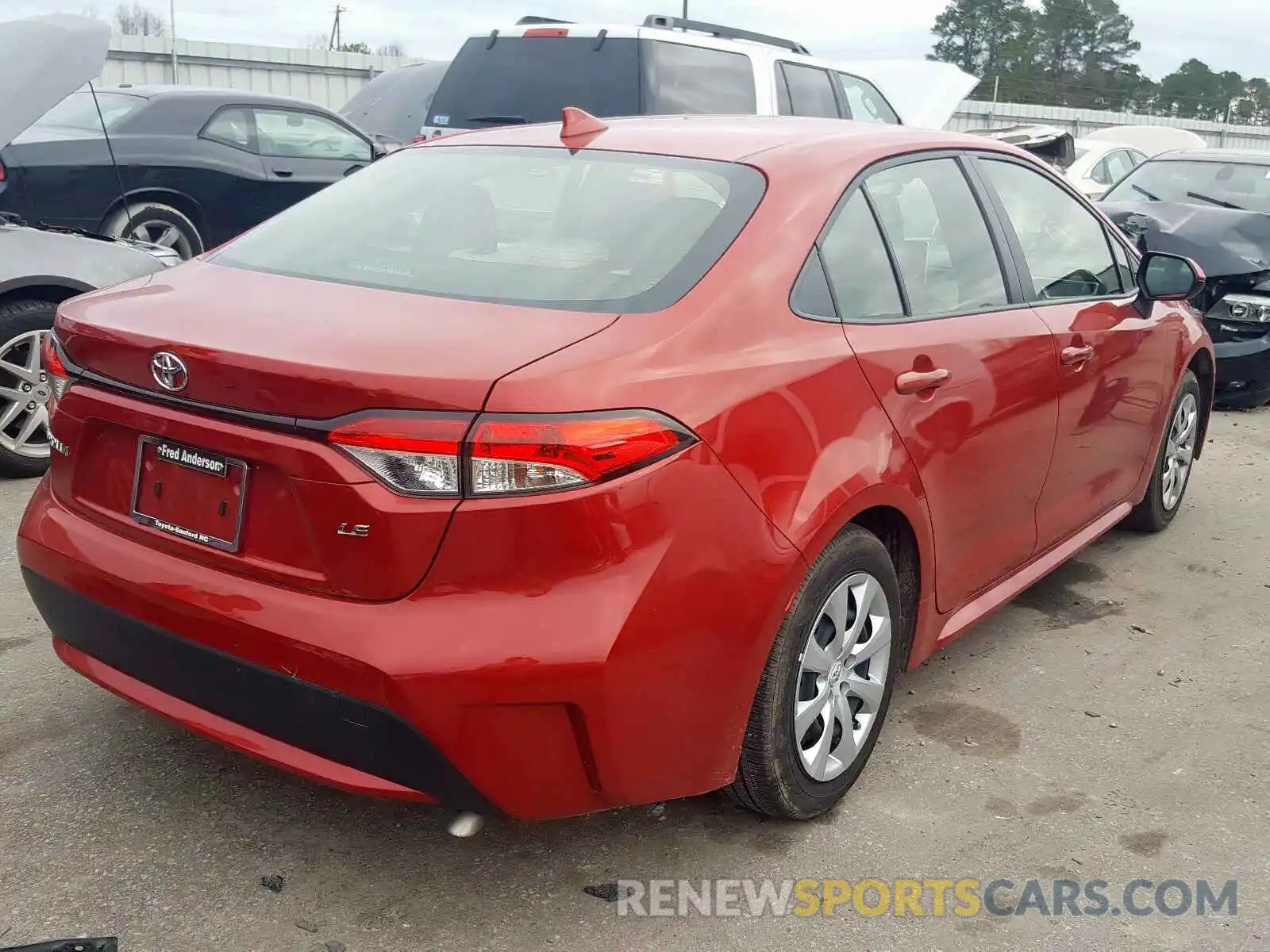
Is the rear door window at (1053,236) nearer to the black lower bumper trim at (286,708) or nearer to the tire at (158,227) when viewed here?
the black lower bumper trim at (286,708)

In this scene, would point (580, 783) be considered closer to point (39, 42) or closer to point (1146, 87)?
point (39, 42)

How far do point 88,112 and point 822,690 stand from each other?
7.76m

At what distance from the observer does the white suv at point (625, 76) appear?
297 inches

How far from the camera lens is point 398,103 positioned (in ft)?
42.1

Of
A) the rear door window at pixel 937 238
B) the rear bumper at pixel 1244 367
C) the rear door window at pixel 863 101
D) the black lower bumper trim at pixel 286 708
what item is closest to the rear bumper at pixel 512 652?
the black lower bumper trim at pixel 286 708

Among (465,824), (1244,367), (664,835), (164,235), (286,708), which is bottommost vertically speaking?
(664,835)

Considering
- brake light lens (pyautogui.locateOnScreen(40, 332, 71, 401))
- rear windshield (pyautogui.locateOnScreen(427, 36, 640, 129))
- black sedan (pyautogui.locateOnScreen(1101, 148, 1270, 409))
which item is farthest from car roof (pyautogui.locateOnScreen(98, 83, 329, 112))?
brake light lens (pyautogui.locateOnScreen(40, 332, 71, 401))

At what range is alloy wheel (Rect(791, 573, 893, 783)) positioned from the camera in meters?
2.83

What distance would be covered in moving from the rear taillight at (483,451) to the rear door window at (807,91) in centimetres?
645

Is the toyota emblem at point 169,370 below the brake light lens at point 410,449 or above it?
above

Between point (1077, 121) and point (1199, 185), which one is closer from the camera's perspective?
point (1199, 185)

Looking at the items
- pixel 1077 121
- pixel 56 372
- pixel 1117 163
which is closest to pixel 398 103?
pixel 1117 163

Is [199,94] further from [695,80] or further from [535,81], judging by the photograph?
[695,80]

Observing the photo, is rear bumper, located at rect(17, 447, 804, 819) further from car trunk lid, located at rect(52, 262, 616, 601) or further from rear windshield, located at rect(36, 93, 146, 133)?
rear windshield, located at rect(36, 93, 146, 133)
